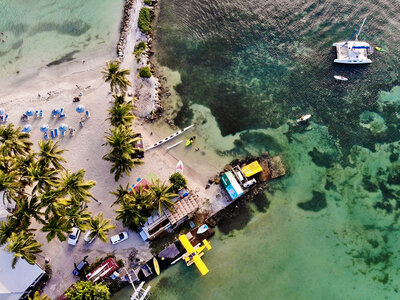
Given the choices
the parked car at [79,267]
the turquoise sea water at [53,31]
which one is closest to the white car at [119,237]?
the parked car at [79,267]

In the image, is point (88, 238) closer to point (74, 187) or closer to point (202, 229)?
point (74, 187)

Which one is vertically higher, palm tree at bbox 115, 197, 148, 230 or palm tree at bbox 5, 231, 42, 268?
palm tree at bbox 5, 231, 42, 268

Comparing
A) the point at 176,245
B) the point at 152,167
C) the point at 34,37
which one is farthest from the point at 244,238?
the point at 34,37

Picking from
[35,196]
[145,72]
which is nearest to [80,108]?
[145,72]

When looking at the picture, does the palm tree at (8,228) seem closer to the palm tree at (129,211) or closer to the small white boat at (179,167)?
the palm tree at (129,211)

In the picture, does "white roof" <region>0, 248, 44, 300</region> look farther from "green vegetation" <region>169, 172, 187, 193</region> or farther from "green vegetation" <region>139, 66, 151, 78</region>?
"green vegetation" <region>139, 66, 151, 78</region>

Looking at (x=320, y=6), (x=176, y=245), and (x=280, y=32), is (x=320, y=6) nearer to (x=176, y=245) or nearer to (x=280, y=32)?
(x=280, y=32)

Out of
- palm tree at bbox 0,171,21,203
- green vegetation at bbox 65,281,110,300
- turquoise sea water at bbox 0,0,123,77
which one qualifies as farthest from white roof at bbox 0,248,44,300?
turquoise sea water at bbox 0,0,123,77
